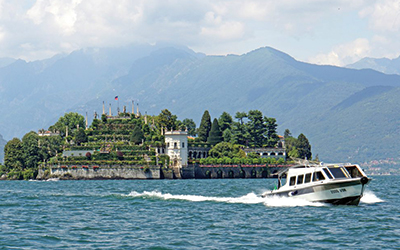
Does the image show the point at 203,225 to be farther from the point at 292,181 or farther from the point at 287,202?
the point at 292,181

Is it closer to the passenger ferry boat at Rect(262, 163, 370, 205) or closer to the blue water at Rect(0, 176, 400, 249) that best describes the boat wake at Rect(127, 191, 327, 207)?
the blue water at Rect(0, 176, 400, 249)

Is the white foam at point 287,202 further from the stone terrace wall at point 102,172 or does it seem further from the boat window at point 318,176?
the stone terrace wall at point 102,172

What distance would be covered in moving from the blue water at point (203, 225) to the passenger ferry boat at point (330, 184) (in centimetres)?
83

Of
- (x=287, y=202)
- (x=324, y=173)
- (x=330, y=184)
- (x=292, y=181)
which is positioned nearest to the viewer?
(x=330, y=184)

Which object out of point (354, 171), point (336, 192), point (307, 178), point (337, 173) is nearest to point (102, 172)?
point (307, 178)

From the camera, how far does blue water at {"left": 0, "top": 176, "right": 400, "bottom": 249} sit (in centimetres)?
4794

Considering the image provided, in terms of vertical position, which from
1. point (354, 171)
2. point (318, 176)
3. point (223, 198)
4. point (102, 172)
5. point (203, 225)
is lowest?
point (203, 225)

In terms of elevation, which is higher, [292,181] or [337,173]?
[337,173]

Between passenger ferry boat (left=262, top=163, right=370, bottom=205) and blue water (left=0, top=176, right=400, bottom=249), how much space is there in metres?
0.83

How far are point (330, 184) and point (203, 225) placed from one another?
14.6 m

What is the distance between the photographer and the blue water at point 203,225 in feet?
157

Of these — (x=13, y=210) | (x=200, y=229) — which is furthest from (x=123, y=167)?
(x=200, y=229)

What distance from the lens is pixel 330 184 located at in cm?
6550

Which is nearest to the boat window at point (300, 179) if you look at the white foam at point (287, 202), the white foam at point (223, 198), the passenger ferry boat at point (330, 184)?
the passenger ferry boat at point (330, 184)
